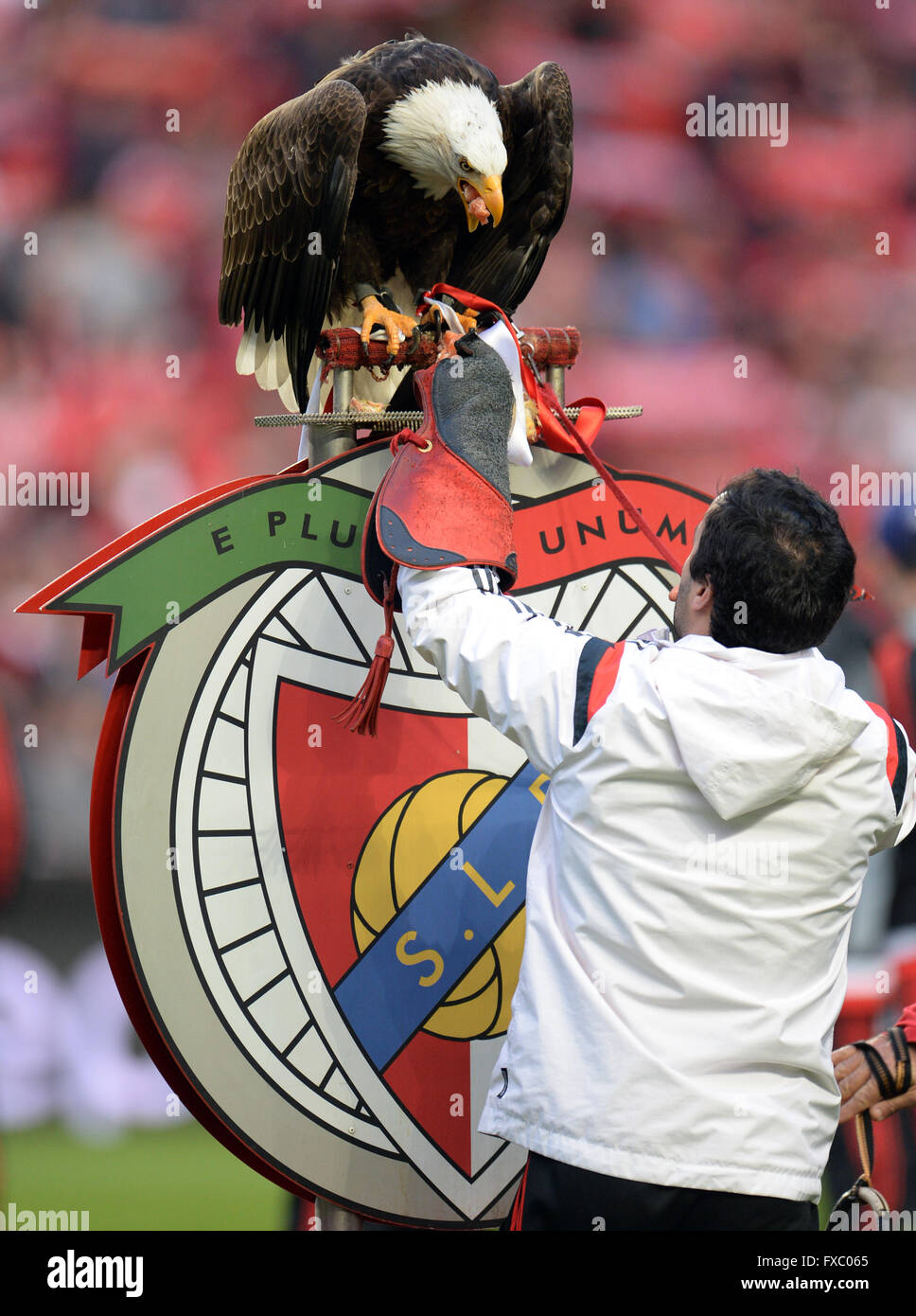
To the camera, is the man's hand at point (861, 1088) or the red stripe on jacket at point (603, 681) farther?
the man's hand at point (861, 1088)

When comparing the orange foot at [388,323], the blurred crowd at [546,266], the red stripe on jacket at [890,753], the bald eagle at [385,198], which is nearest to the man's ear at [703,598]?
the red stripe on jacket at [890,753]

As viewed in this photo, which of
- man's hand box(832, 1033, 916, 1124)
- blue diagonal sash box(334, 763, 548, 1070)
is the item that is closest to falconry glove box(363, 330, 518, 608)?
blue diagonal sash box(334, 763, 548, 1070)

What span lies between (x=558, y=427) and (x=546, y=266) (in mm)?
2267

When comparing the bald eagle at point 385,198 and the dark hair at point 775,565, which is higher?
the bald eagle at point 385,198

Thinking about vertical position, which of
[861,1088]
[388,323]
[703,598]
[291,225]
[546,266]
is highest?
[546,266]

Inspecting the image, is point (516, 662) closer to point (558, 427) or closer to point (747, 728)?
point (747, 728)

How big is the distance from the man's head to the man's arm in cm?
8

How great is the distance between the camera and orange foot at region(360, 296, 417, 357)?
1.17m

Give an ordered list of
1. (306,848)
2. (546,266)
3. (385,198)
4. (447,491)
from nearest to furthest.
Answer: (447,491)
(306,848)
(385,198)
(546,266)

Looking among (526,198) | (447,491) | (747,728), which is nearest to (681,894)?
(747,728)

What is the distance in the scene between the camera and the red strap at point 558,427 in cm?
102

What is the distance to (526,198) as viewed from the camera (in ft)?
5.29

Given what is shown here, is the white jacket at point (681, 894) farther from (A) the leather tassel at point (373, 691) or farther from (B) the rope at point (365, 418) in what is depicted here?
(B) the rope at point (365, 418)

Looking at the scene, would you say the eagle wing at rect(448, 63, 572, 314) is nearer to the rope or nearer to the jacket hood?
the rope
